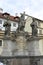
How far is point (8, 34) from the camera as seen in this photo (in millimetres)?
18953

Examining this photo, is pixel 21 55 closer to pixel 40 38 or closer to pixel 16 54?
pixel 16 54

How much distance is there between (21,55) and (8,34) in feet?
6.71

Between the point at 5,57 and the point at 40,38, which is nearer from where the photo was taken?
the point at 5,57

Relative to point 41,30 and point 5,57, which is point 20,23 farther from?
point 41,30

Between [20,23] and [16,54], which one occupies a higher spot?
[20,23]

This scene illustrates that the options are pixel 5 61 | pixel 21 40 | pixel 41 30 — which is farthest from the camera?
pixel 41 30

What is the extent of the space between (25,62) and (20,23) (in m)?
3.19

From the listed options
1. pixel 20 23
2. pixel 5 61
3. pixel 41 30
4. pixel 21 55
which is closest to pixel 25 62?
pixel 21 55

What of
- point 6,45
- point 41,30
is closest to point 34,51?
point 6,45

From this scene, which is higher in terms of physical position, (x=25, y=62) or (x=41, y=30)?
(x=41, y=30)

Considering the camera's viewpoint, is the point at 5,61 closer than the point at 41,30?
Yes

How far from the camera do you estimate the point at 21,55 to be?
1945 centimetres

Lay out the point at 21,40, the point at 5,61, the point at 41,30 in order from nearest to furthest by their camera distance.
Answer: the point at 5,61, the point at 21,40, the point at 41,30

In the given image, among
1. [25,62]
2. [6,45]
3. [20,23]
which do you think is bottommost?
[25,62]
